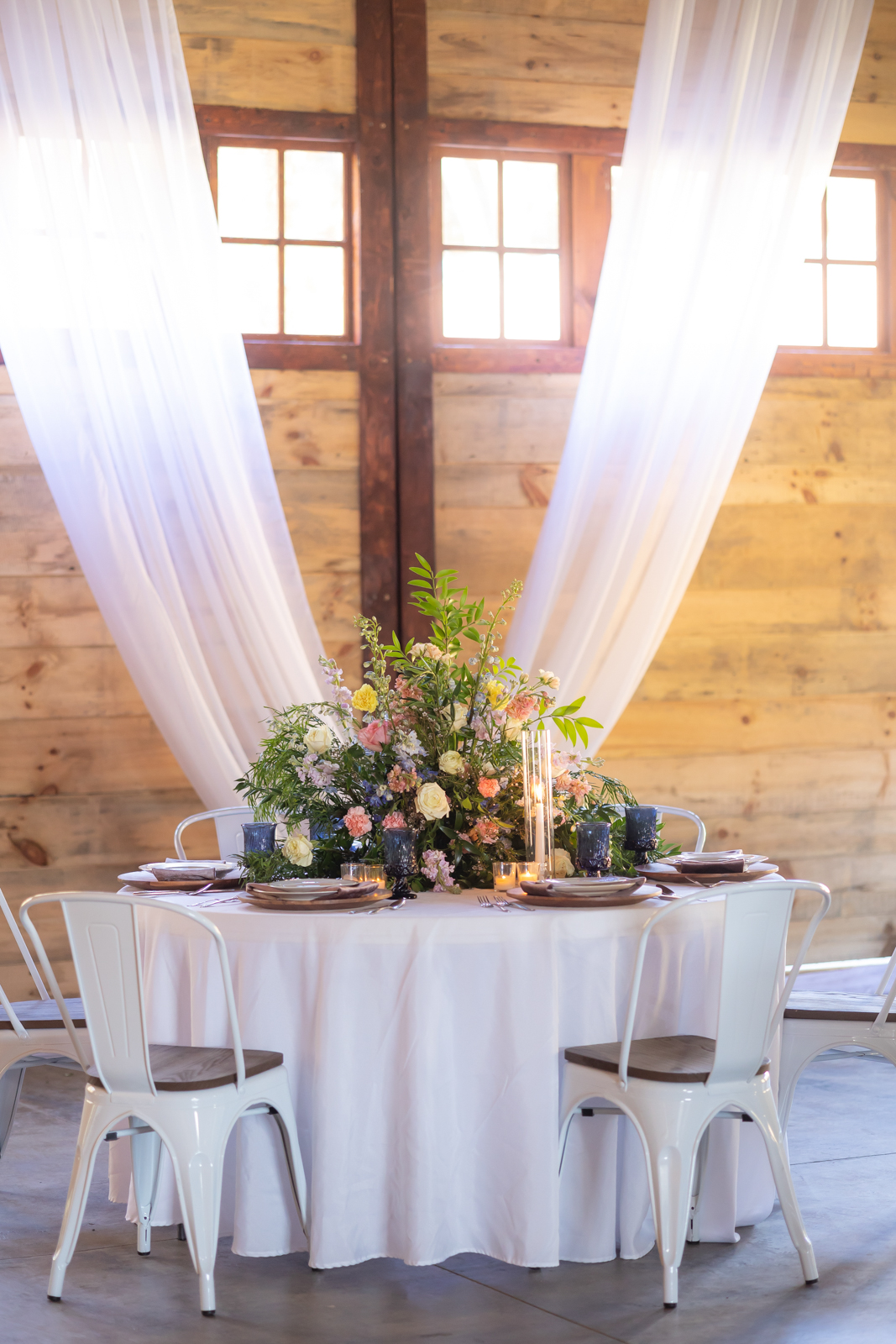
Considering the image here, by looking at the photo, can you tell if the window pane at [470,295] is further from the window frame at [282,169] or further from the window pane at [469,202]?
the window frame at [282,169]

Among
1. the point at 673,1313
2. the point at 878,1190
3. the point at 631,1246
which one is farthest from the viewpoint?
the point at 878,1190

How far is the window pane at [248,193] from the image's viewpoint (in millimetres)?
4688

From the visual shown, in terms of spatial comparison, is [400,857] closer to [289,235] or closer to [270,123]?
[289,235]

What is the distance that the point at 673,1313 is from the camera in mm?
2424

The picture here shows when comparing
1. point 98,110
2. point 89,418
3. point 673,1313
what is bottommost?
point 673,1313

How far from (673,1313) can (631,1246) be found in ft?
0.80

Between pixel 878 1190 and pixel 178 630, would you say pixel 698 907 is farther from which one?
pixel 178 630

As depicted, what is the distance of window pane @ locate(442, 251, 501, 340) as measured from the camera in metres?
4.86

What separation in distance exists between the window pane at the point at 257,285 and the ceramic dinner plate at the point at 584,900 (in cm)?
270

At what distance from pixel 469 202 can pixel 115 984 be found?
3337 millimetres

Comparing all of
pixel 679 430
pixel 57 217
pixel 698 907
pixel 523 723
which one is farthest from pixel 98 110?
pixel 698 907

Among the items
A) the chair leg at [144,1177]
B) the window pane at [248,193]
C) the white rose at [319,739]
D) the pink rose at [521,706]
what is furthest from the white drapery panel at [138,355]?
the chair leg at [144,1177]

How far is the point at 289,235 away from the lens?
4746 mm

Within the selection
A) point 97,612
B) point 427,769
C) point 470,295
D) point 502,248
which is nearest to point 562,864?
point 427,769
